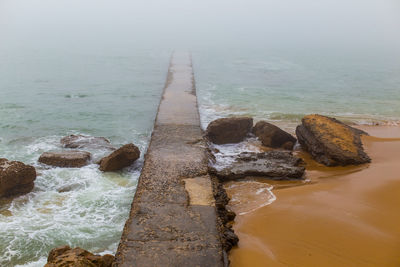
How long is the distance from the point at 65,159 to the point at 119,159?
1.07 meters

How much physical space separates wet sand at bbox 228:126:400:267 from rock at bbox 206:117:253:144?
86.5 inches

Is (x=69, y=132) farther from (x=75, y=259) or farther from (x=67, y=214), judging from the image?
(x=75, y=259)

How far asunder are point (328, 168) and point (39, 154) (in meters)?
5.56

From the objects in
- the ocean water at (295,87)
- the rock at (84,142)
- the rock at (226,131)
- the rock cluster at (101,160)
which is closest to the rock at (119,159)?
the rock cluster at (101,160)

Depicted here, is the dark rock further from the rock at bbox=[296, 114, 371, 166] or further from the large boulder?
the large boulder

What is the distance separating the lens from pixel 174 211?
16.0 ft

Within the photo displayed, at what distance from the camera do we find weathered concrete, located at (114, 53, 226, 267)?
4090 millimetres

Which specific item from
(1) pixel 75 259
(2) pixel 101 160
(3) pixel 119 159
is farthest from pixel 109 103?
(1) pixel 75 259

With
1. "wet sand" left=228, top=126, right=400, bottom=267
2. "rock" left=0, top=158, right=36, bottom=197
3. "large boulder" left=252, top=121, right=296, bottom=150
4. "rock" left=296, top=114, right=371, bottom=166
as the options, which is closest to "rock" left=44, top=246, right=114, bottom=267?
"wet sand" left=228, top=126, right=400, bottom=267

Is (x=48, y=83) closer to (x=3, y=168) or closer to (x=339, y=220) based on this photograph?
(x=3, y=168)

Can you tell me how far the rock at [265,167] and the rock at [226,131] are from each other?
1.27m

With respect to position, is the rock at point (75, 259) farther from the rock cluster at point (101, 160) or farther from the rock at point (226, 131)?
the rock at point (226, 131)

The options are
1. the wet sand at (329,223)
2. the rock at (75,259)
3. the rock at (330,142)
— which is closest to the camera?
the rock at (75,259)

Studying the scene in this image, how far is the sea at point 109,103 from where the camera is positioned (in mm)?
5367
